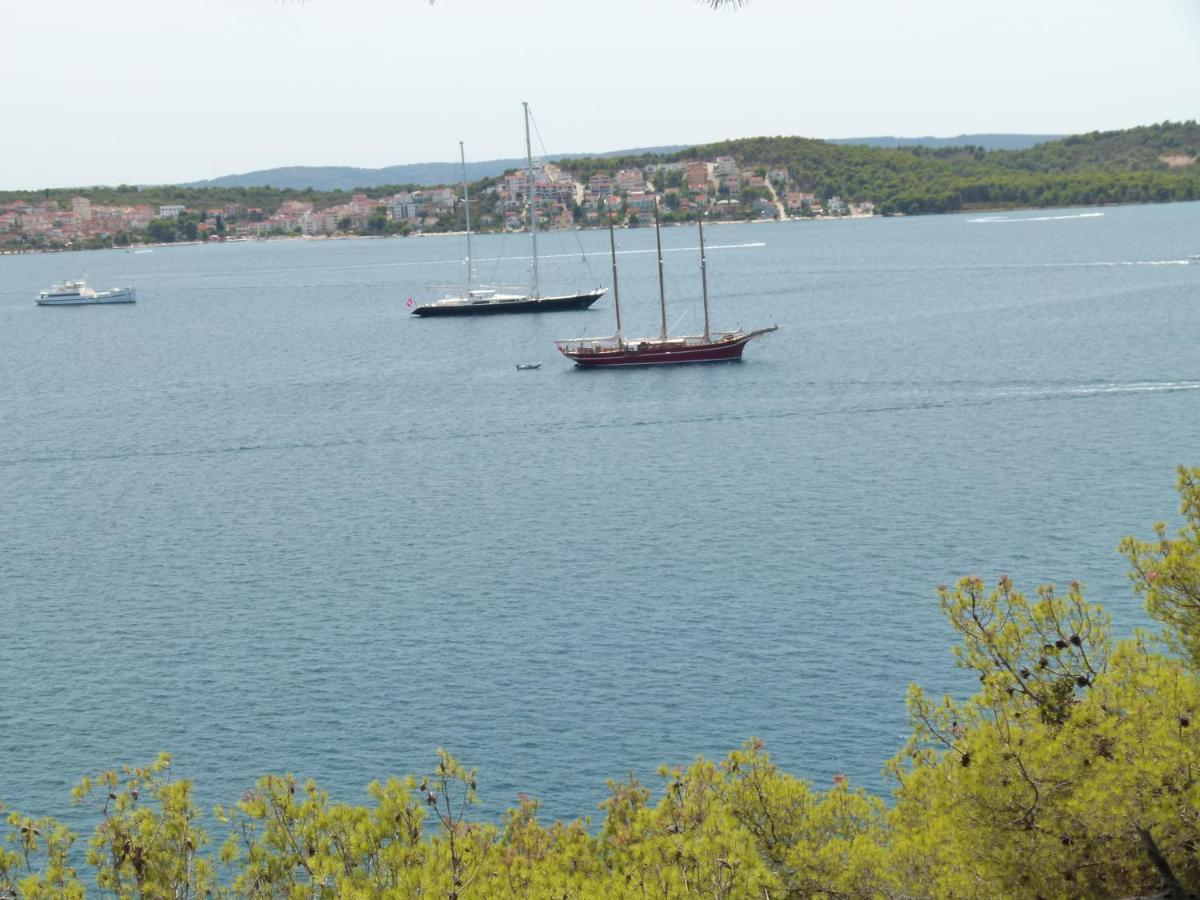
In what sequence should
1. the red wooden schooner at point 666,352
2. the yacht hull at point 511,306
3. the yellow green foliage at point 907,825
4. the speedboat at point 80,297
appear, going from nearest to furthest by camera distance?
1. the yellow green foliage at point 907,825
2. the red wooden schooner at point 666,352
3. the yacht hull at point 511,306
4. the speedboat at point 80,297

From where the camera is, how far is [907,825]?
14141mm

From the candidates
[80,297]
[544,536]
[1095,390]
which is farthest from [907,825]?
[80,297]

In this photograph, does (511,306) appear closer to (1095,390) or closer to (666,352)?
(666,352)

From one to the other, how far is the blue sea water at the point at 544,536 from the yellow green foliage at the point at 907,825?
38.6ft

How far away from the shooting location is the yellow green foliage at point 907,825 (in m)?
12.1

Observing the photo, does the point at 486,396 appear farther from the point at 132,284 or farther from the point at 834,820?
the point at 132,284

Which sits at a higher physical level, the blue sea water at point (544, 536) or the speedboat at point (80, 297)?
the speedboat at point (80, 297)

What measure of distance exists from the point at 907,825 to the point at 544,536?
1175 inches

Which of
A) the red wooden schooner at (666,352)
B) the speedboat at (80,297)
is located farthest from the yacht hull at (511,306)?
the speedboat at (80,297)

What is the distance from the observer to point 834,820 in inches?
565

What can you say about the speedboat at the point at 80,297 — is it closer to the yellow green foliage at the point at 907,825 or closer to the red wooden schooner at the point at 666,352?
the red wooden schooner at the point at 666,352

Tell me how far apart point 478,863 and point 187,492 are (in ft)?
136

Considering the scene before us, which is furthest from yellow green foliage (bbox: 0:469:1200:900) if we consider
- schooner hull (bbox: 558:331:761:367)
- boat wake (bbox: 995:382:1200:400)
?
schooner hull (bbox: 558:331:761:367)

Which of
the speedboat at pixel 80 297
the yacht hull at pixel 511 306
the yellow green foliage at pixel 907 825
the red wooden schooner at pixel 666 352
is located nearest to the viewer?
the yellow green foliage at pixel 907 825
